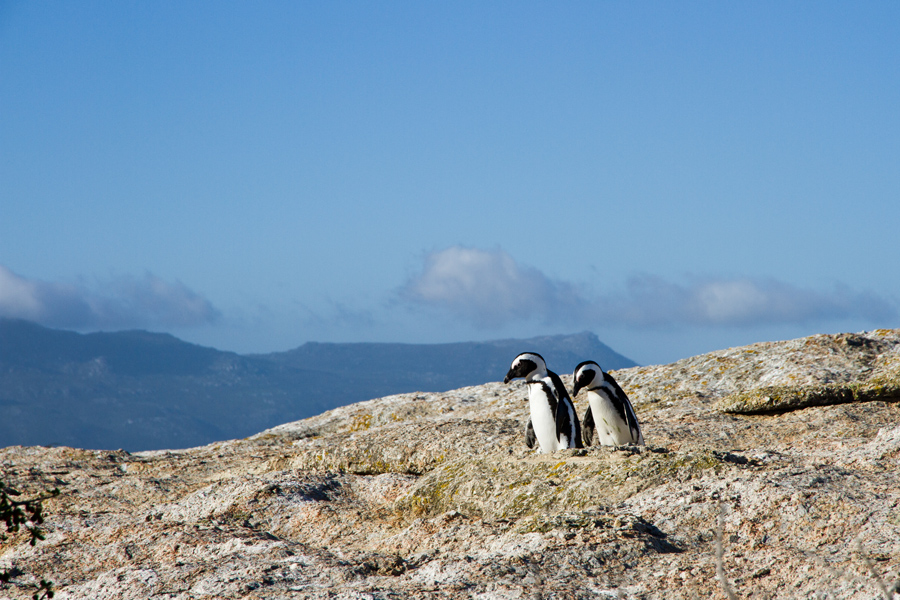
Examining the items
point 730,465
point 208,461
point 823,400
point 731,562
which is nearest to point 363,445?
point 208,461

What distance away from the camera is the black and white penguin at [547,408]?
9.74 meters

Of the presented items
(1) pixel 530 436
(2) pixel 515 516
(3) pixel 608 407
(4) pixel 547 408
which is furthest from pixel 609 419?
(2) pixel 515 516

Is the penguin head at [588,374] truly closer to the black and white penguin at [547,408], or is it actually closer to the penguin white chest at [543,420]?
the black and white penguin at [547,408]

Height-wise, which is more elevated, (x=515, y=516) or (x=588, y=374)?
(x=588, y=374)

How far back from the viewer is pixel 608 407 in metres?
9.97

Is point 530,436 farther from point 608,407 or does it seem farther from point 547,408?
point 608,407

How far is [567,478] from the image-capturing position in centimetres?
800

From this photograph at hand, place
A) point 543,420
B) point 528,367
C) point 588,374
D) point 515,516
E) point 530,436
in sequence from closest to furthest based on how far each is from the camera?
point 515,516
point 588,374
point 543,420
point 528,367
point 530,436

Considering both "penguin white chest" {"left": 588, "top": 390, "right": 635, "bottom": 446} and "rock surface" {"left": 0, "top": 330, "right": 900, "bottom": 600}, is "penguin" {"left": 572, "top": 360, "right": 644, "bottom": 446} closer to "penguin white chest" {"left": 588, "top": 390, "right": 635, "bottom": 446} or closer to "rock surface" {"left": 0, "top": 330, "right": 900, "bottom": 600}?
"penguin white chest" {"left": 588, "top": 390, "right": 635, "bottom": 446}

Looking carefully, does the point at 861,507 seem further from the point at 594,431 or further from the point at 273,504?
the point at 273,504

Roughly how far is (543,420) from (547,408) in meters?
0.20

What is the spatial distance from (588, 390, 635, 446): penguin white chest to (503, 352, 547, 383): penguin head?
0.73 meters

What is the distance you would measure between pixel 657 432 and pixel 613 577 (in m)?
5.69

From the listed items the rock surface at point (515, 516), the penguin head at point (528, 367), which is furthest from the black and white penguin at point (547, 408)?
the rock surface at point (515, 516)
